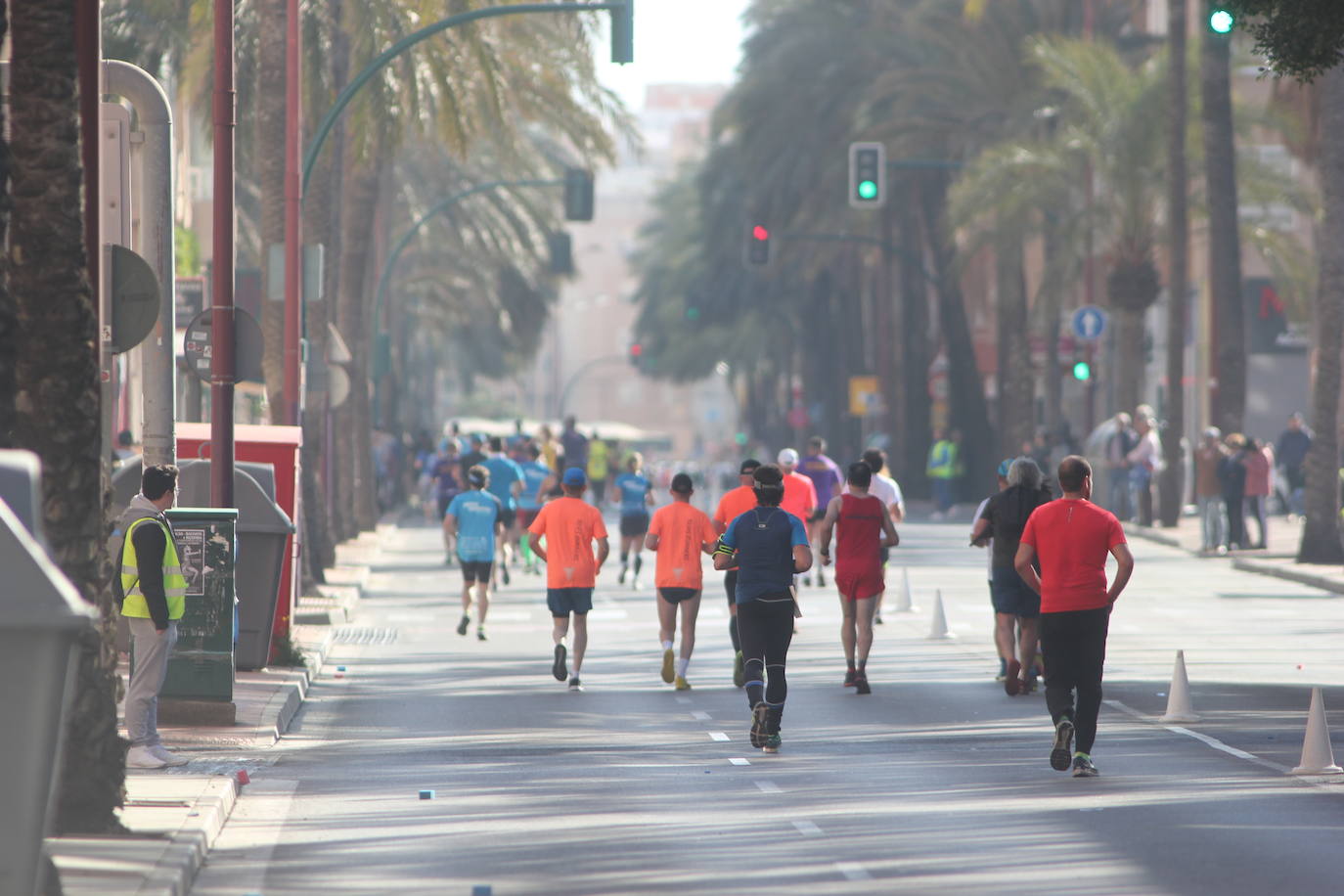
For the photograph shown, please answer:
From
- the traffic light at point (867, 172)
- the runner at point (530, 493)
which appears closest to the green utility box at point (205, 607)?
the runner at point (530, 493)

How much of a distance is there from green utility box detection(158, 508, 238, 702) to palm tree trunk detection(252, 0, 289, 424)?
32.2 feet

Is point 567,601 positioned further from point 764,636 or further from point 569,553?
point 764,636

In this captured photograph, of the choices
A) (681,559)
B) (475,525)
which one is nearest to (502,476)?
(475,525)

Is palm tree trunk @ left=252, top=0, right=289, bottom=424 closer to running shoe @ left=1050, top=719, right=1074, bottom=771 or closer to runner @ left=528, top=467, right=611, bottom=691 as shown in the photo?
runner @ left=528, top=467, right=611, bottom=691

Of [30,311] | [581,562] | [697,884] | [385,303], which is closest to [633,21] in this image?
[581,562]

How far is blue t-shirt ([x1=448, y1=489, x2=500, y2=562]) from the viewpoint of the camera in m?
22.6

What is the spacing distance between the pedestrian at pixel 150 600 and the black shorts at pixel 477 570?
9.30m

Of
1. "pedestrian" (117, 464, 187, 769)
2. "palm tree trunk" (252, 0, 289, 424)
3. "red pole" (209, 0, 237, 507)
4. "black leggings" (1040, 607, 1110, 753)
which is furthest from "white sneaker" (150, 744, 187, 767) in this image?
"palm tree trunk" (252, 0, 289, 424)

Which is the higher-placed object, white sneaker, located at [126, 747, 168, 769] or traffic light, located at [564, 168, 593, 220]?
traffic light, located at [564, 168, 593, 220]

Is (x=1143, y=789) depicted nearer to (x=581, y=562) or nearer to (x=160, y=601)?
(x=160, y=601)

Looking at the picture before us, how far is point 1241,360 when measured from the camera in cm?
3744

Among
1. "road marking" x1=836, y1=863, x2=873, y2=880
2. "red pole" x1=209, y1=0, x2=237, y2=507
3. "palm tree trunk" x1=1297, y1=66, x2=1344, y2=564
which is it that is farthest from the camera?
"palm tree trunk" x1=1297, y1=66, x2=1344, y2=564

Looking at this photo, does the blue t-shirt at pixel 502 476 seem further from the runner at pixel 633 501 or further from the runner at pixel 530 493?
the runner at pixel 530 493

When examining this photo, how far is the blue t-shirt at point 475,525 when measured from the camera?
74.3ft
